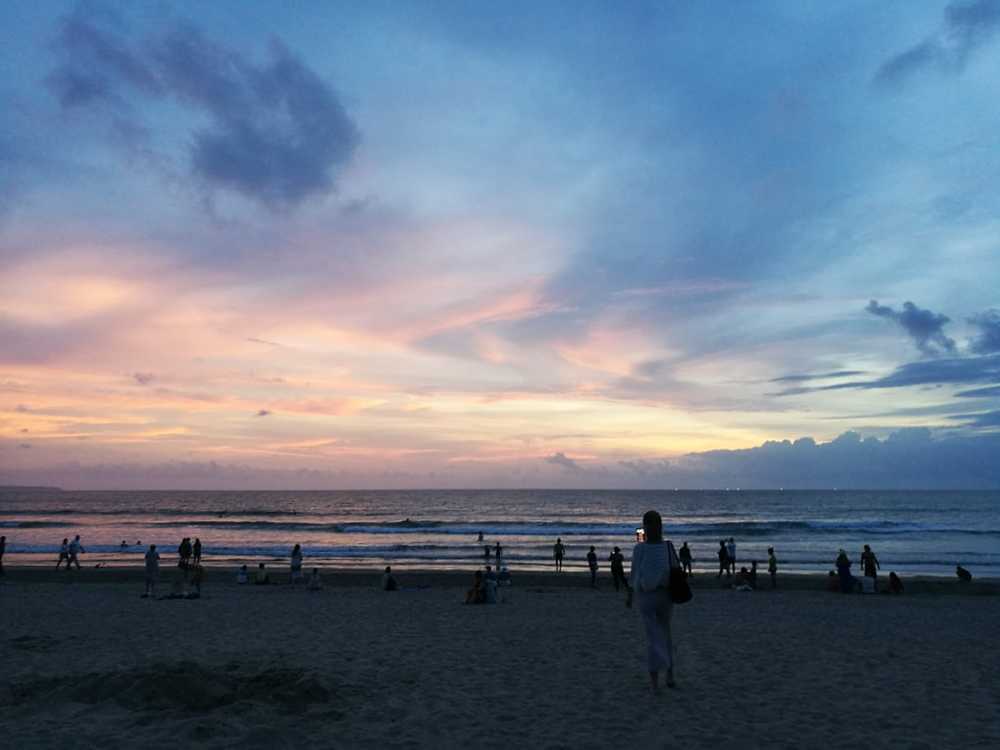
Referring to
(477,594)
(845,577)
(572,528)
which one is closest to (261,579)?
(477,594)

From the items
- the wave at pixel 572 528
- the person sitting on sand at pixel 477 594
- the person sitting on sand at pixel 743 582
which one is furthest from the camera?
the wave at pixel 572 528

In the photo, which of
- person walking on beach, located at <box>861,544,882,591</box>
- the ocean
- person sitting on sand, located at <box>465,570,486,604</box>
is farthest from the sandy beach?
the ocean

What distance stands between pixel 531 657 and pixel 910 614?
11254 mm

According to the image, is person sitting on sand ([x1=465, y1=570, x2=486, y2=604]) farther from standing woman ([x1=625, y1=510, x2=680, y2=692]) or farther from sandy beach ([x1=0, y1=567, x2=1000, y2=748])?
standing woman ([x1=625, y1=510, x2=680, y2=692])

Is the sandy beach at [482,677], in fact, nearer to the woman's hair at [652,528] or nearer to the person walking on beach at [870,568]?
the woman's hair at [652,528]

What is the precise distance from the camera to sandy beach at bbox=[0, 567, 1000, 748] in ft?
22.0

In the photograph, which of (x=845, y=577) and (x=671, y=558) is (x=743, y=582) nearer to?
(x=845, y=577)

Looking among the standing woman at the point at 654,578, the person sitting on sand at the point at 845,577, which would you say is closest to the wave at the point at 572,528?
the person sitting on sand at the point at 845,577

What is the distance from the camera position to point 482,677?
30.5ft

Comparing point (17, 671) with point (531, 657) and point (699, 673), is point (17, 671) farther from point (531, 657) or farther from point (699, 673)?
point (699, 673)

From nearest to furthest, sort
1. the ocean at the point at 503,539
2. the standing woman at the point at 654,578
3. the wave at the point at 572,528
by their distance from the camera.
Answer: the standing woman at the point at 654,578 → the ocean at the point at 503,539 → the wave at the point at 572,528

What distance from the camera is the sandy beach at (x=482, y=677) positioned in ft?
22.0

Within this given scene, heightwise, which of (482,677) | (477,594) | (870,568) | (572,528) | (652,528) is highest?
(652,528)

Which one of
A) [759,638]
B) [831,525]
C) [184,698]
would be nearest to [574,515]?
[831,525]
